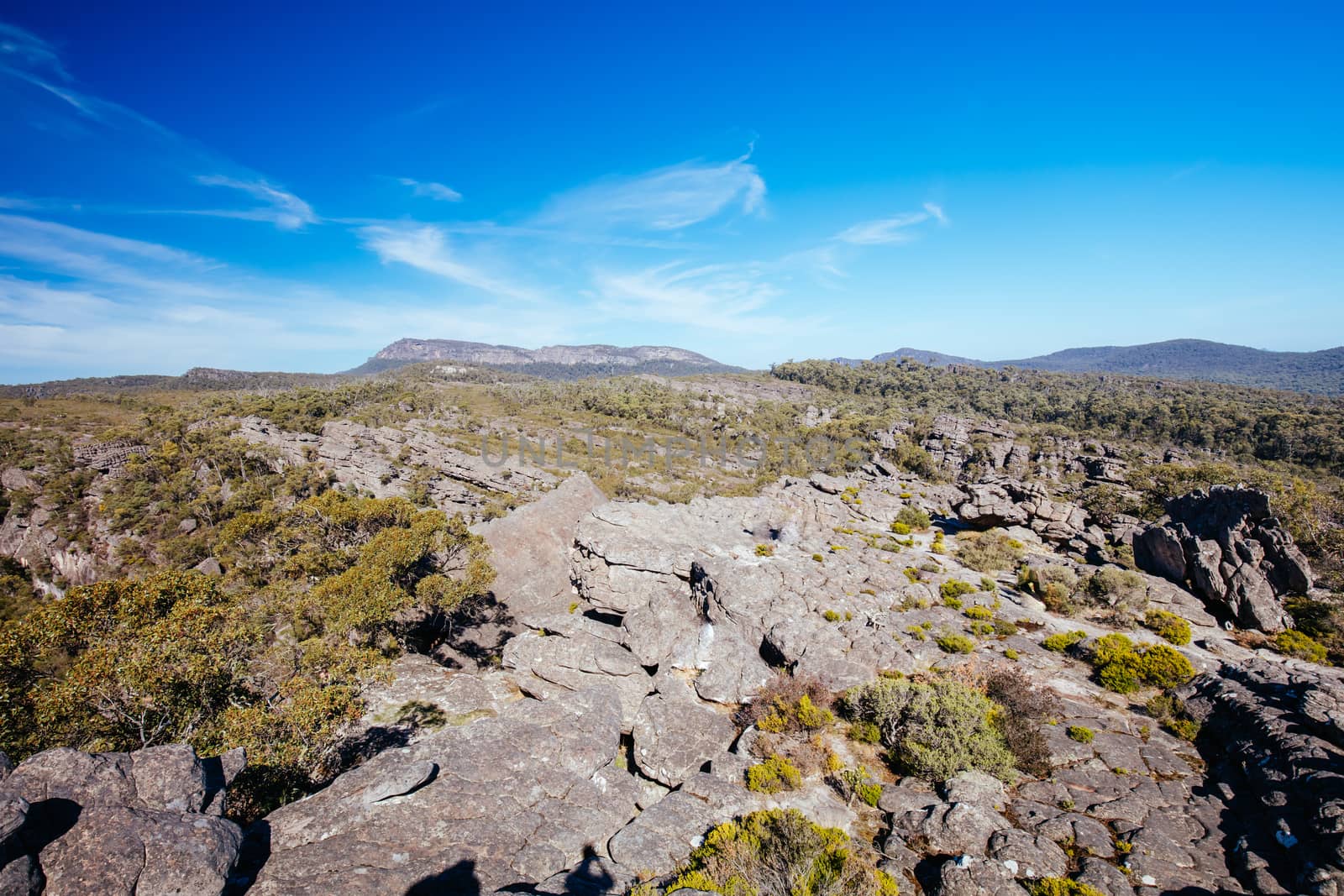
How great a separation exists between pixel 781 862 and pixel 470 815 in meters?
6.46

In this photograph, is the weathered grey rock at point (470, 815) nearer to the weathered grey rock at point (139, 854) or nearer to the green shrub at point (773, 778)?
the weathered grey rock at point (139, 854)

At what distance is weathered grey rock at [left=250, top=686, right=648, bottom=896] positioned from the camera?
8734 millimetres

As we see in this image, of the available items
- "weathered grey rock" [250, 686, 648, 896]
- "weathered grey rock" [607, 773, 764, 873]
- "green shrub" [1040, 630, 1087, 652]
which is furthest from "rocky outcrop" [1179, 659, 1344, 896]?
"weathered grey rock" [250, 686, 648, 896]

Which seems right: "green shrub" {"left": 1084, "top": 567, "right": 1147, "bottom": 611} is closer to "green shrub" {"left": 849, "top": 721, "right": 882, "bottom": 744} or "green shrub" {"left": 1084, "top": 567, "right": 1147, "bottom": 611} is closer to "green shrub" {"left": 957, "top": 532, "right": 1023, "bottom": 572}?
"green shrub" {"left": 957, "top": 532, "right": 1023, "bottom": 572}

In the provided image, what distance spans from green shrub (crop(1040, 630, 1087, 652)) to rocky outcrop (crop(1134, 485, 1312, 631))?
31.0 ft

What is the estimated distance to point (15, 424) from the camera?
84.4 m

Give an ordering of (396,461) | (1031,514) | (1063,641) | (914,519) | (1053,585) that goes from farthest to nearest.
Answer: (396,461)
(914,519)
(1031,514)
(1053,585)
(1063,641)

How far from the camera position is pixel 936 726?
13547 mm

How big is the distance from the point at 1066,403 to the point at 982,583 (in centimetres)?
13298

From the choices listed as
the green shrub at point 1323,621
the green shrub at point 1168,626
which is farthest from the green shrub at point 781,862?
the green shrub at point 1323,621

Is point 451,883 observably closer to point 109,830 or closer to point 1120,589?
point 109,830

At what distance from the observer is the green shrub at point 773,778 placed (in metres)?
12.0

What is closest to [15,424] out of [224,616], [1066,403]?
[224,616]

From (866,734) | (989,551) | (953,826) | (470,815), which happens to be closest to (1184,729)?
(866,734)
